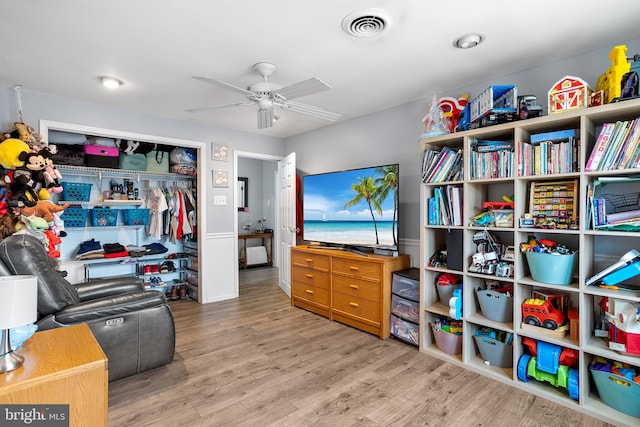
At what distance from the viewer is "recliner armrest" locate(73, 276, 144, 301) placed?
266 centimetres

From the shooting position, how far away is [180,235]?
14.8 feet

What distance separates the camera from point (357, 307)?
3.34 metres

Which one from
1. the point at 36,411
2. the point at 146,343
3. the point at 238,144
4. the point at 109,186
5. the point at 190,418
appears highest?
the point at 238,144

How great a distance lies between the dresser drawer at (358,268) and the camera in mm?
3163

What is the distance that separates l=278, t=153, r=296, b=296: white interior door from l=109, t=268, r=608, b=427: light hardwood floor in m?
1.34

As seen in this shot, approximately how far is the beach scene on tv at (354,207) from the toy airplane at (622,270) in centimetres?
157

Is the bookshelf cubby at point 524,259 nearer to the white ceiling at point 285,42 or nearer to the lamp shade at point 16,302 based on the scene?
the white ceiling at point 285,42

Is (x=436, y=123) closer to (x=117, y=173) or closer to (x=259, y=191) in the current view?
(x=117, y=173)

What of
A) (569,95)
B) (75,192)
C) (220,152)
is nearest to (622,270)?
(569,95)

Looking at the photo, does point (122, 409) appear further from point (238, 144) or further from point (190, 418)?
point (238, 144)

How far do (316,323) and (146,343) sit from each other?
68.1 inches

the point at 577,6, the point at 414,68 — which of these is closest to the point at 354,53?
the point at 414,68

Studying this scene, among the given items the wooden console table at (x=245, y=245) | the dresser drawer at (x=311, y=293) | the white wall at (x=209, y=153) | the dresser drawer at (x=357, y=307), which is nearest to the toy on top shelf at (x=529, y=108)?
the dresser drawer at (x=357, y=307)

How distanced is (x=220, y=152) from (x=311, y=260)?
1.96 meters
